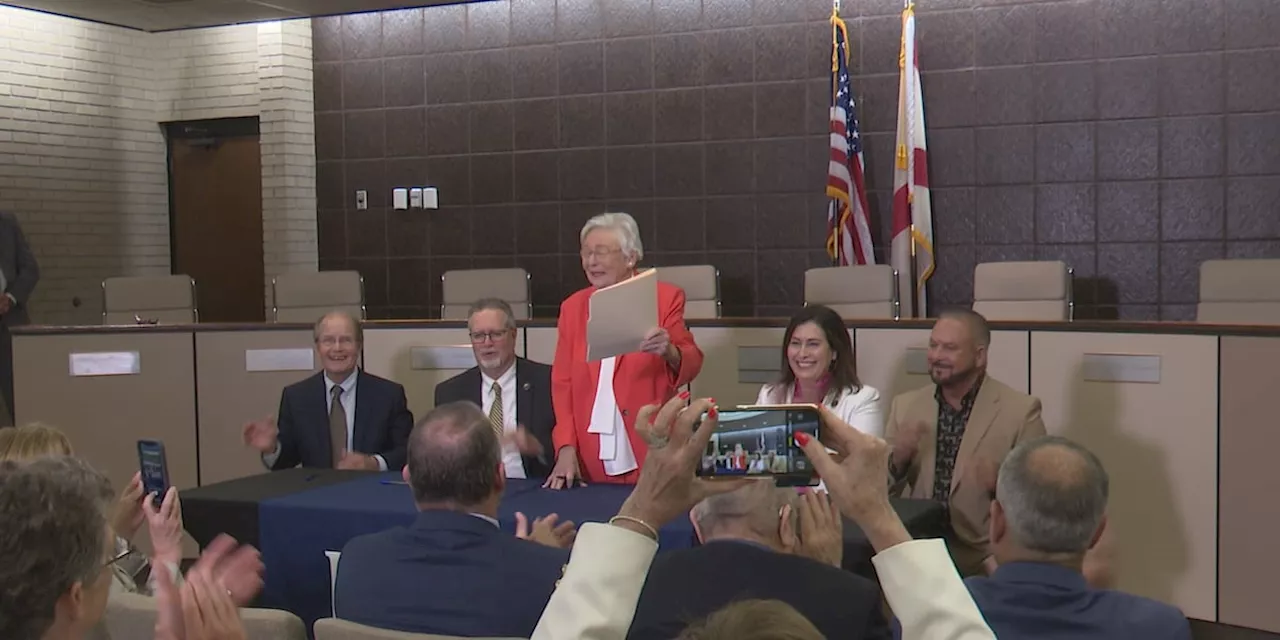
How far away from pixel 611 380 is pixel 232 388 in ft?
8.95

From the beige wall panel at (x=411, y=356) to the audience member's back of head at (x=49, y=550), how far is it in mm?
4352

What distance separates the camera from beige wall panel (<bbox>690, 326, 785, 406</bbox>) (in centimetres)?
543

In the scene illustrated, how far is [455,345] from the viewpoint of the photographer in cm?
587

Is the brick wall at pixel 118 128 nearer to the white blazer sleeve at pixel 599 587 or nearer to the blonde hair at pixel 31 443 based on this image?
the blonde hair at pixel 31 443

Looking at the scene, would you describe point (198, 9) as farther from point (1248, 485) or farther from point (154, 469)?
point (1248, 485)

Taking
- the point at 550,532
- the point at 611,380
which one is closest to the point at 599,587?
the point at 550,532

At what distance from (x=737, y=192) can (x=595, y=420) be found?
15.1 ft

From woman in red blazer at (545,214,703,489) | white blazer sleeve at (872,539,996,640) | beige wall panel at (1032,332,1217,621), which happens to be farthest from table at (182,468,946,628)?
white blazer sleeve at (872,539,996,640)

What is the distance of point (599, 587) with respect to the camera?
1.48 metres

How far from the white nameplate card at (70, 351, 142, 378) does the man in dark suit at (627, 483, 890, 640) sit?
450 centimetres

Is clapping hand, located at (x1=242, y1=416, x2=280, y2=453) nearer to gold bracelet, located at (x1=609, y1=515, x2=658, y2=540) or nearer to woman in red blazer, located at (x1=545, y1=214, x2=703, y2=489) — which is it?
woman in red blazer, located at (x1=545, y1=214, x2=703, y2=489)

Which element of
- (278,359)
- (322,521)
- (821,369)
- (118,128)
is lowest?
(322,521)

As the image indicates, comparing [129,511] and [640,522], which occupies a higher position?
→ [640,522]

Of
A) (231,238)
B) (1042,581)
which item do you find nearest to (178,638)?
(1042,581)
